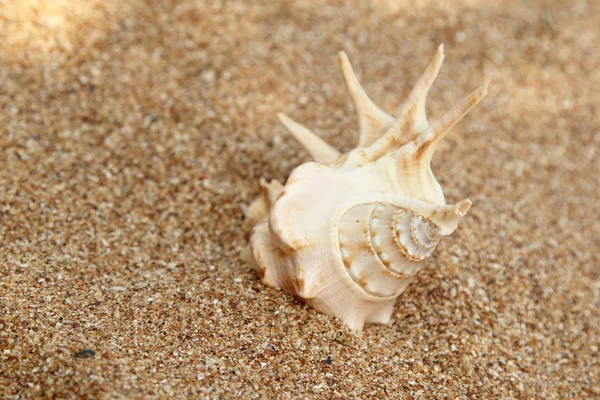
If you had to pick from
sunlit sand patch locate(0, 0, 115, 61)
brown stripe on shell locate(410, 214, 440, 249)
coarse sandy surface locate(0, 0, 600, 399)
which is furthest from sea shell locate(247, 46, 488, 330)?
sunlit sand patch locate(0, 0, 115, 61)

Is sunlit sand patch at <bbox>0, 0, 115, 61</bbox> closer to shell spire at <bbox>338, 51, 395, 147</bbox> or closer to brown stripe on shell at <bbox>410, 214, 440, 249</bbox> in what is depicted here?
shell spire at <bbox>338, 51, 395, 147</bbox>

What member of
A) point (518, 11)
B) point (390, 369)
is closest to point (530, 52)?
point (518, 11)

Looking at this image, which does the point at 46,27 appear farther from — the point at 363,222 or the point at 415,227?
the point at 415,227

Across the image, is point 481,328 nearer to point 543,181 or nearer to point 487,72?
point 543,181

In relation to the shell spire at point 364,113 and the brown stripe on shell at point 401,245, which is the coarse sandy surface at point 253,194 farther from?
the shell spire at point 364,113

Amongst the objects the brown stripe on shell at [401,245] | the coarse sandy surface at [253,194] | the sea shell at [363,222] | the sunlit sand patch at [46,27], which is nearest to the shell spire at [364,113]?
the sea shell at [363,222]

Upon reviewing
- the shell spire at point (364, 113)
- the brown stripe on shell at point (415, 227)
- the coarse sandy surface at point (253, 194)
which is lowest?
the coarse sandy surface at point (253, 194)
